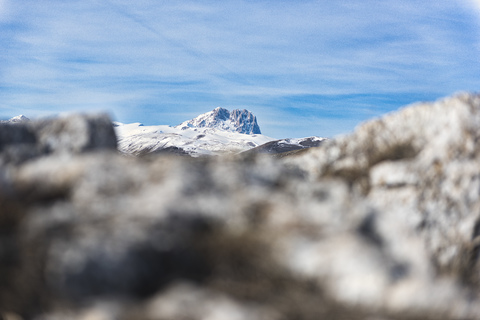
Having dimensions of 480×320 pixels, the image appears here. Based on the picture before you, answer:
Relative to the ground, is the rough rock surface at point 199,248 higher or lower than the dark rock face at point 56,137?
lower

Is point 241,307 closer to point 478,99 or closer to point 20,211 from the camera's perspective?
point 20,211

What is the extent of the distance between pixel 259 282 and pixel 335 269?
1974 millimetres

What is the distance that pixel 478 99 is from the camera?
19.2 metres

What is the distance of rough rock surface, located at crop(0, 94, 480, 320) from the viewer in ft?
35.0

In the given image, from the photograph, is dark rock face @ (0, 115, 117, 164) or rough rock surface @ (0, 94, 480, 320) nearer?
rough rock surface @ (0, 94, 480, 320)

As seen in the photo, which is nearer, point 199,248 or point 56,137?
point 199,248

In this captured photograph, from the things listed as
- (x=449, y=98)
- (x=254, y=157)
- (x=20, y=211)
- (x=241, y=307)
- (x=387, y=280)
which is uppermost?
(x=449, y=98)

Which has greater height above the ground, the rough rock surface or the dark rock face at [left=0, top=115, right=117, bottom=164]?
the dark rock face at [left=0, top=115, right=117, bottom=164]

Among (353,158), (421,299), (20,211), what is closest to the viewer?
(421,299)

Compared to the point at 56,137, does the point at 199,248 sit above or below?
below

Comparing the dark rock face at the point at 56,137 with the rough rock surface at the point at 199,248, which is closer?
the rough rock surface at the point at 199,248

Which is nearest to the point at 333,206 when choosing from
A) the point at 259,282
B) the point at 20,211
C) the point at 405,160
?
the point at 259,282

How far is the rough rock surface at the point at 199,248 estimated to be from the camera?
10680 millimetres

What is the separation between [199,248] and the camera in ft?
37.6
